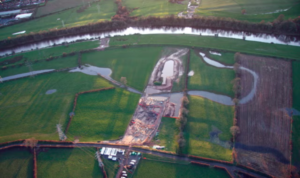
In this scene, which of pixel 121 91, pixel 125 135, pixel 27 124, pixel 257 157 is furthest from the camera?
pixel 121 91

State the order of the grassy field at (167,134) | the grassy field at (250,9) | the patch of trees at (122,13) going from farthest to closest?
the patch of trees at (122,13)
the grassy field at (250,9)
the grassy field at (167,134)

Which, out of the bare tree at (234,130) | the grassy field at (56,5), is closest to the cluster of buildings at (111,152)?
the bare tree at (234,130)

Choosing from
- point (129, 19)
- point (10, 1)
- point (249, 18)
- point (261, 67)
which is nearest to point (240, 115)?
point (261, 67)

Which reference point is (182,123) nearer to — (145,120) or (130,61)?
(145,120)

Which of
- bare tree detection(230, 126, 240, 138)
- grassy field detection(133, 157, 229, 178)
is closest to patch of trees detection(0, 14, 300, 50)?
bare tree detection(230, 126, 240, 138)

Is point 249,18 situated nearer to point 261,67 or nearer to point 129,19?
point 261,67

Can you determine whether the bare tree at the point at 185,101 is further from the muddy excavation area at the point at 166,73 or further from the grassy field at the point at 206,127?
the muddy excavation area at the point at 166,73
